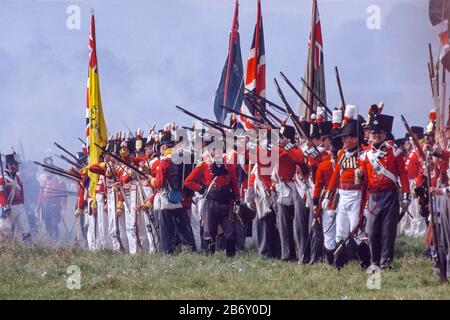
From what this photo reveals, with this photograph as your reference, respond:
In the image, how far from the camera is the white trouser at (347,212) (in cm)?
1282

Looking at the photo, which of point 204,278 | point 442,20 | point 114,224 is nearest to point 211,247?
point 114,224

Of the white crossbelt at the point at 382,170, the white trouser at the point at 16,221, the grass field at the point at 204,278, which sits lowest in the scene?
the grass field at the point at 204,278

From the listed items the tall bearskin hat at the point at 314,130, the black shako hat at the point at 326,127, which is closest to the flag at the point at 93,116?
the tall bearskin hat at the point at 314,130

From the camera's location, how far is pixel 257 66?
1786 centimetres

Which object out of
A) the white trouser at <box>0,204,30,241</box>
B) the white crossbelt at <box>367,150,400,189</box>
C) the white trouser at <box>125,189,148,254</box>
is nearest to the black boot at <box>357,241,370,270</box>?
the white crossbelt at <box>367,150,400,189</box>

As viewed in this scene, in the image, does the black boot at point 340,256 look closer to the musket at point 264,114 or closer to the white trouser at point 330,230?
the white trouser at point 330,230

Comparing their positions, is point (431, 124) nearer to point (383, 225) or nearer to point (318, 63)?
point (383, 225)

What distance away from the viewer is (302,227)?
46.4 feet

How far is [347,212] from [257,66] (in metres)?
5.52

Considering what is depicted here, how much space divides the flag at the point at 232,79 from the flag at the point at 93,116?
6.82 ft

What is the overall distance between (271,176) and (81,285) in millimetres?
3748

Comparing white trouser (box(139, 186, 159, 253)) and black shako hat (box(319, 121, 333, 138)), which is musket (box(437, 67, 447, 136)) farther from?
white trouser (box(139, 186, 159, 253))

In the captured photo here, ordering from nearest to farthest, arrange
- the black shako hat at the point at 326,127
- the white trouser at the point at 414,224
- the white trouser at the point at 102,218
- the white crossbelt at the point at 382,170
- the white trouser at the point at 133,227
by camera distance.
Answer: the white crossbelt at the point at 382,170
the black shako hat at the point at 326,127
the white trouser at the point at 133,227
the white trouser at the point at 414,224
the white trouser at the point at 102,218
